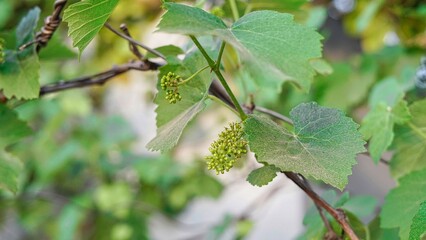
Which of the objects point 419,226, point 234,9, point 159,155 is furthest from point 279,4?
point 159,155

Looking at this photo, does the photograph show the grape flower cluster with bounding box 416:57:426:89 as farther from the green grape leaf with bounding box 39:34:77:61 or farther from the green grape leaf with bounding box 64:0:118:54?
the green grape leaf with bounding box 64:0:118:54

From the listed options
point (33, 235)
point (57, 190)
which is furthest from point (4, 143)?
point (33, 235)

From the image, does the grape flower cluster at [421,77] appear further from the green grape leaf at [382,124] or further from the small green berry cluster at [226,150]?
the small green berry cluster at [226,150]

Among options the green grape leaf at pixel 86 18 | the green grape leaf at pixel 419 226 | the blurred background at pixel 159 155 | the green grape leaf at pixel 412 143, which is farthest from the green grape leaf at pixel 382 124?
the blurred background at pixel 159 155

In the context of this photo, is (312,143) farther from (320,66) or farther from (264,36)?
(320,66)

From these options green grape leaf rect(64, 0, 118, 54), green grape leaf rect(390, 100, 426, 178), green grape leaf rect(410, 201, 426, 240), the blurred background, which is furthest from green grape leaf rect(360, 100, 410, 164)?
the blurred background
